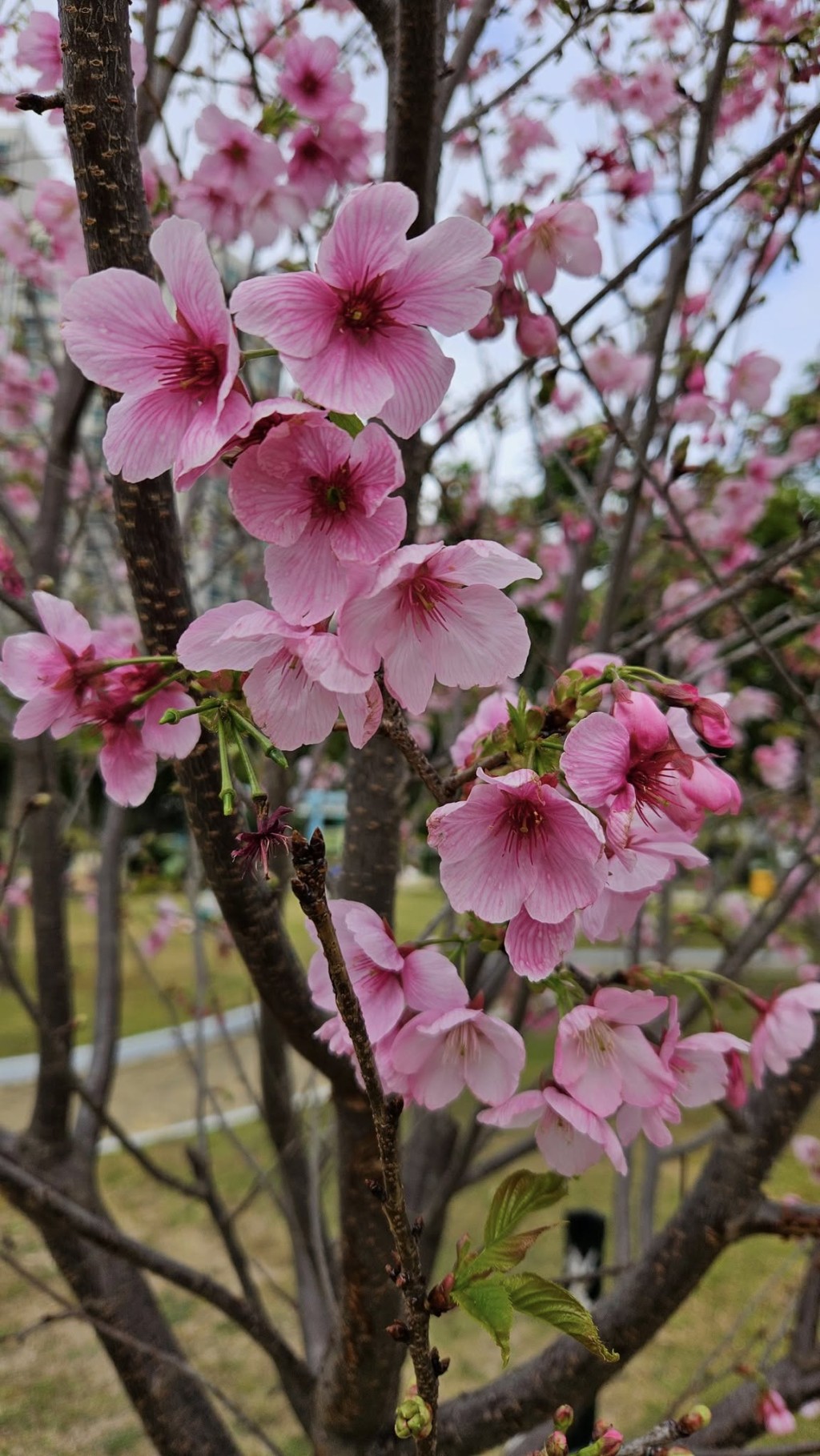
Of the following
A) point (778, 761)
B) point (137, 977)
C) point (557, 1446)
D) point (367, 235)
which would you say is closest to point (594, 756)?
point (367, 235)

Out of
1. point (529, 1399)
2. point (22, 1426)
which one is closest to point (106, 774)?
point (529, 1399)

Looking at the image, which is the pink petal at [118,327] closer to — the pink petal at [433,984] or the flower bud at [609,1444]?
the pink petal at [433,984]

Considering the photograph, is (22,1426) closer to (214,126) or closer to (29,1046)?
(214,126)

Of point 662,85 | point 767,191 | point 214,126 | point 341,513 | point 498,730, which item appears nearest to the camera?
point 341,513

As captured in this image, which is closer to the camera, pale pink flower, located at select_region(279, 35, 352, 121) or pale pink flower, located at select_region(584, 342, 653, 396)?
pale pink flower, located at select_region(279, 35, 352, 121)

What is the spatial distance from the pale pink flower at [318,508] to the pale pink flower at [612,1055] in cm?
42

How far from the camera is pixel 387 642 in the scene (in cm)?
65

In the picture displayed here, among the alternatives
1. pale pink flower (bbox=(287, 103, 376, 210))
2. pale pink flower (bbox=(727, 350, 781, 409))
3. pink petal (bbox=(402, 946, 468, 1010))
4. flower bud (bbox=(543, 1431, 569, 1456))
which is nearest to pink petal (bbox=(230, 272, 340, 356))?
pink petal (bbox=(402, 946, 468, 1010))

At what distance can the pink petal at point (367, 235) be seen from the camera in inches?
23.5

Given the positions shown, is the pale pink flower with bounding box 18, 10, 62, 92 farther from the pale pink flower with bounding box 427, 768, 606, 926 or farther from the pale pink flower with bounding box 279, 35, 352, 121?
the pale pink flower with bounding box 427, 768, 606, 926

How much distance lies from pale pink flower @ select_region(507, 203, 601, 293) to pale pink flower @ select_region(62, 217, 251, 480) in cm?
67

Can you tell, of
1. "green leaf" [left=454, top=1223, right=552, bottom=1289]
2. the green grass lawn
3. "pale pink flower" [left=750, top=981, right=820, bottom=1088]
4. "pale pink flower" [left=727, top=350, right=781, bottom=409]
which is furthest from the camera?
the green grass lawn

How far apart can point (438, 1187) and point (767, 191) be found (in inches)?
84.8

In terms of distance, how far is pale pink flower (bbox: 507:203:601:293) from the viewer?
3.77ft
